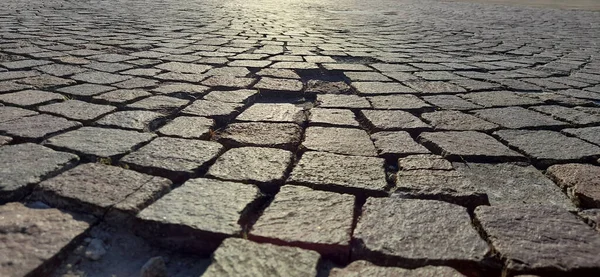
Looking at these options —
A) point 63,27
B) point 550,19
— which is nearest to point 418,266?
point 63,27

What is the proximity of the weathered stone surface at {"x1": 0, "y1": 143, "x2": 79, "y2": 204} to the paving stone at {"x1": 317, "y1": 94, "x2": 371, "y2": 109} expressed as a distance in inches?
64.7

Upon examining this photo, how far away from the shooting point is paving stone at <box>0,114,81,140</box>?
7.20ft

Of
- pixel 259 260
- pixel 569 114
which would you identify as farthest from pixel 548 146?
pixel 259 260

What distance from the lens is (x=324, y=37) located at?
629 centimetres

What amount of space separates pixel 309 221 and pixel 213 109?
144 centimetres

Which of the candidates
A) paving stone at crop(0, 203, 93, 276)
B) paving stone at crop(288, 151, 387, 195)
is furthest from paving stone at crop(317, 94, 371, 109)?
paving stone at crop(0, 203, 93, 276)

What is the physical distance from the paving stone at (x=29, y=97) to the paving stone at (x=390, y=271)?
90.8 inches

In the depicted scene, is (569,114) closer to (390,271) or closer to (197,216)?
(390,271)

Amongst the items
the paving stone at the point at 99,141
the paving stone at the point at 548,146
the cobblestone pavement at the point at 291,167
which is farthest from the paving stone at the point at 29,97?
the paving stone at the point at 548,146

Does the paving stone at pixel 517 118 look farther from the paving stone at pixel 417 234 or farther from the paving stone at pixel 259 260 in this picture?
the paving stone at pixel 259 260

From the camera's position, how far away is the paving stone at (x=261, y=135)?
89.3 inches

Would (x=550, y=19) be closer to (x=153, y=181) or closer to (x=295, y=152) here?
(x=295, y=152)

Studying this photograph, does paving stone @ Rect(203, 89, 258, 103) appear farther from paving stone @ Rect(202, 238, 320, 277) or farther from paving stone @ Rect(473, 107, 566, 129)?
paving stone @ Rect(202, 238, 320, 277)

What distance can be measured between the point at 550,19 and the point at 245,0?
885 centimetres
